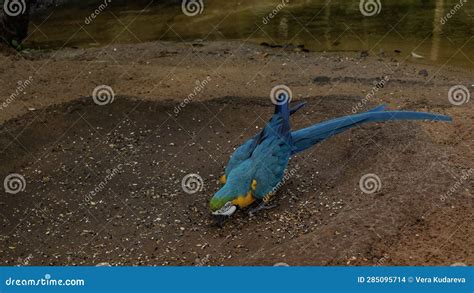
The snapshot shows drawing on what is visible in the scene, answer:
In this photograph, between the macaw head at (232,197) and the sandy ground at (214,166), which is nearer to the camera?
the sandy ground at (214,166)

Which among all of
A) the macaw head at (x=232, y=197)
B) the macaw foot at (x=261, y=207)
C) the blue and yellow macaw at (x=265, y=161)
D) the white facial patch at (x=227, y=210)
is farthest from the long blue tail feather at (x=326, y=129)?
the white facial patch at (x=227, y=210)

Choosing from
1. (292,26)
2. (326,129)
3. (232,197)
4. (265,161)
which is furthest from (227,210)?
(292,26)

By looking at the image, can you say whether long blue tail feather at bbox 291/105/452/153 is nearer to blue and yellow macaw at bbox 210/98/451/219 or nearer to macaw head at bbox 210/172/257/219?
blue and yellow macaw at bbox 210/98/451/219

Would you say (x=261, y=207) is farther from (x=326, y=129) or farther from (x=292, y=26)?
(x=292, y=26)

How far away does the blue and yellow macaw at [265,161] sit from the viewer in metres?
5.38

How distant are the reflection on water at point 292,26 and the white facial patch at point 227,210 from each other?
652 cm

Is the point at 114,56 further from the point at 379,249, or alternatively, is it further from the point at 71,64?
the point at 379,249

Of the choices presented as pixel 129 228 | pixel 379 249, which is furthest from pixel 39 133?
pixel 379 249

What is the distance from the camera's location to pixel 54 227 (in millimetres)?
5820

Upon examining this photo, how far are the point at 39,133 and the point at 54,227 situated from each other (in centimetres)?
206

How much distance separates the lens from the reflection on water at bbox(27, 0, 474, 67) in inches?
452

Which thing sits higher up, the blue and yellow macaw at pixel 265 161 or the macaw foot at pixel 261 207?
the blue and yellow macaw at pixel 265 161

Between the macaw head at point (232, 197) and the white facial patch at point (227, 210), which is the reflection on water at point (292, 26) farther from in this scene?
the white facial patch at point (227, 210)

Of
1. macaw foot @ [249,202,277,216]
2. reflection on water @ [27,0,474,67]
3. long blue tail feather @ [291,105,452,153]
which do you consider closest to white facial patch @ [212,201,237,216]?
macaw foot @ [249,202,277,216]
